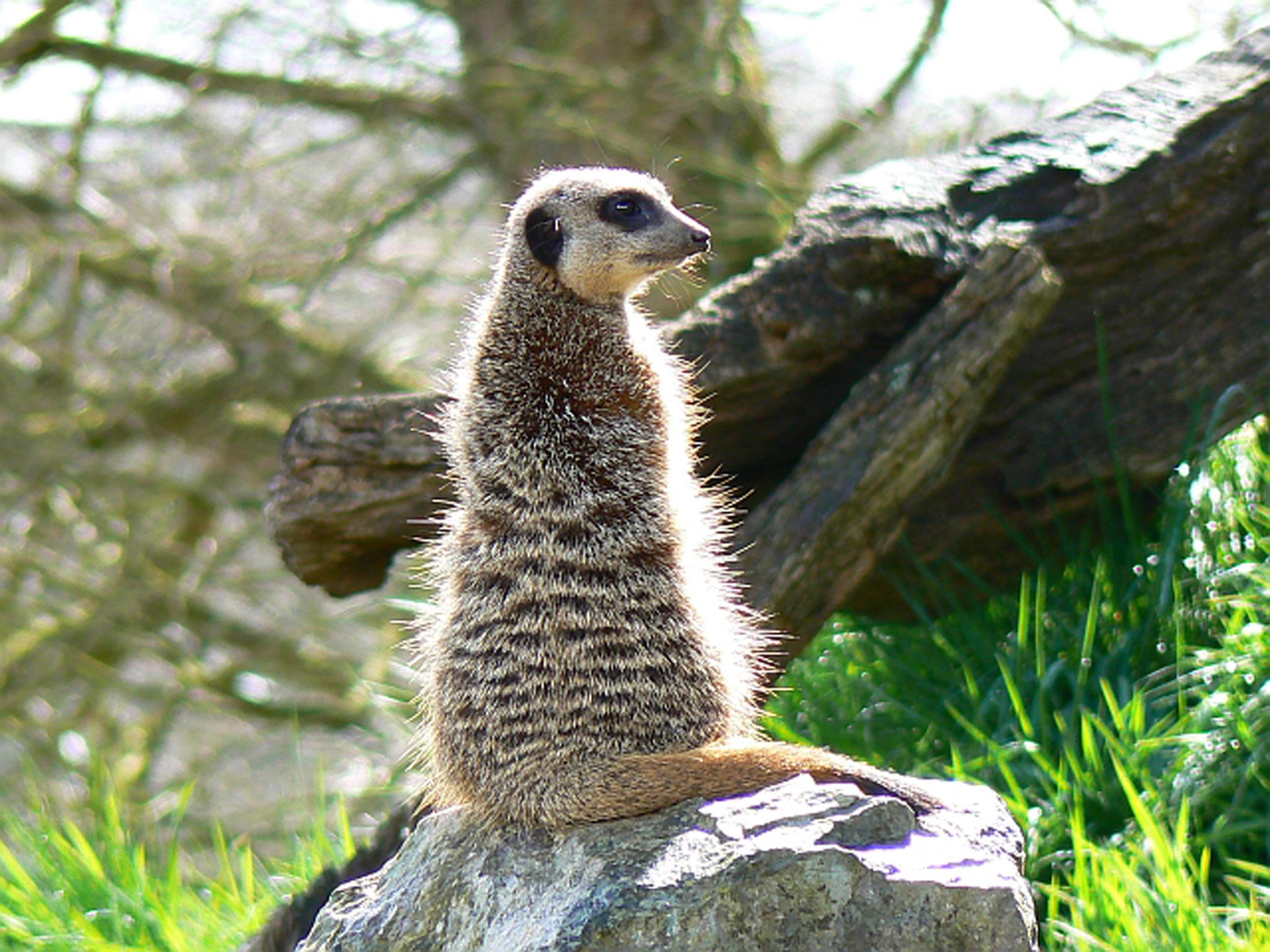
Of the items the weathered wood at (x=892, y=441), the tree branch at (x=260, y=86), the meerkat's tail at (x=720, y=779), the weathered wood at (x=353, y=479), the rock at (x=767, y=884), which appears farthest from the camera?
the tree branch at (x=260, y=86)

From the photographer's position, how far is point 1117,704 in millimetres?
2980

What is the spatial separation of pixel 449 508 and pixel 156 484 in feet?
9.29

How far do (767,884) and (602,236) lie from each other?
1.39 m

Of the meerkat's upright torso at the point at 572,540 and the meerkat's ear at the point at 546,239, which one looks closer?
the meerkat's upright torso at the point at 572,540

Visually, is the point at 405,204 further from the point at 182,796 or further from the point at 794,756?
the point at 794,756

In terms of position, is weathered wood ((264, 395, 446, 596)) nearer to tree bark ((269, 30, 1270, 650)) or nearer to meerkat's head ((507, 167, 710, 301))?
tree bark ((269, 30, 1270, 650))

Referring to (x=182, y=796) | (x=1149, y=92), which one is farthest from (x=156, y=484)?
(x=1149, y=92)

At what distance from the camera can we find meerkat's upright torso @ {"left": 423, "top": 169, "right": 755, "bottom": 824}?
90.4 inches

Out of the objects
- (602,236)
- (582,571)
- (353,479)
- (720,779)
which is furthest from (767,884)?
(353,479)

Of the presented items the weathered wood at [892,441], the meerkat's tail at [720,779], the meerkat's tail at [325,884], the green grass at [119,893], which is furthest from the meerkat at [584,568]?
the green grass at [119,893]

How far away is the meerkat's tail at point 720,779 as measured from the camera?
2.10m

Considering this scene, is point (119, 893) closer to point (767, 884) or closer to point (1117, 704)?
point (767, 884)

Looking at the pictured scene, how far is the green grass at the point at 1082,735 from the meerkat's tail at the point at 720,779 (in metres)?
0.56

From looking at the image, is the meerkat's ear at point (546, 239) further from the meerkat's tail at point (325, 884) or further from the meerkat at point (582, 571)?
the meerkat's tail at point (325, 884)
